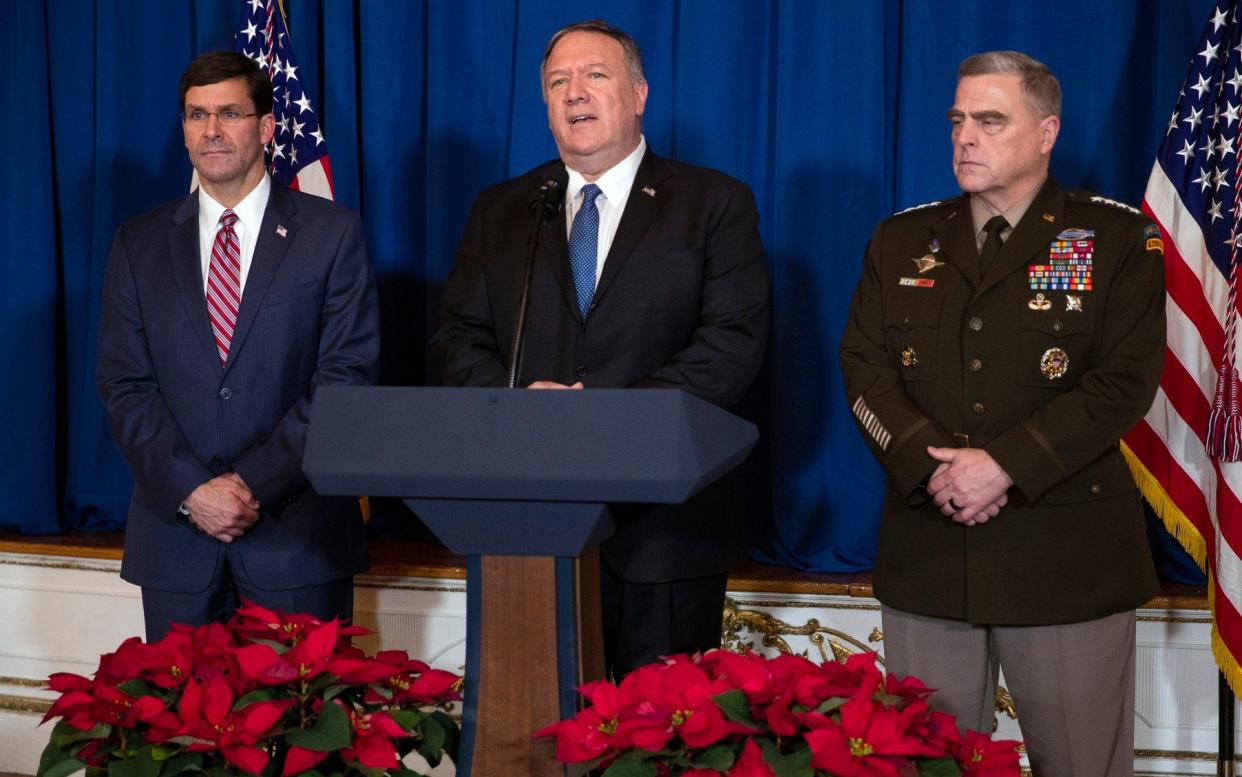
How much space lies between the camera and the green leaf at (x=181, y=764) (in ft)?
6.13

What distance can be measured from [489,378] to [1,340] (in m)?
2.50

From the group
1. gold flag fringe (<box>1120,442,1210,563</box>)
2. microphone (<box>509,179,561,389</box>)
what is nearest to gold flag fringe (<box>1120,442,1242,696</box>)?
gold flag fringe (<box>1120,442,1210,563</box>)

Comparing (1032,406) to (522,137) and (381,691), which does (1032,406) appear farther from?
(522,137)

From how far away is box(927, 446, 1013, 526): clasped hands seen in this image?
2.37 m

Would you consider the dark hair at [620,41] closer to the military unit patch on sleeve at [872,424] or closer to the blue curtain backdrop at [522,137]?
the military unit patch on sleeve at [872,424]

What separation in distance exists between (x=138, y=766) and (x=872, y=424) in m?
1.34

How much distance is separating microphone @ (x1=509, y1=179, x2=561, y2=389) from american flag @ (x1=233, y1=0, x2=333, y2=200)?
186 centimetres

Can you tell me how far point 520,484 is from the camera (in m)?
1.73

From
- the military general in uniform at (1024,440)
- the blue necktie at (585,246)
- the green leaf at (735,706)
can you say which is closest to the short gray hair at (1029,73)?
the military general in uniform at (1024,440)

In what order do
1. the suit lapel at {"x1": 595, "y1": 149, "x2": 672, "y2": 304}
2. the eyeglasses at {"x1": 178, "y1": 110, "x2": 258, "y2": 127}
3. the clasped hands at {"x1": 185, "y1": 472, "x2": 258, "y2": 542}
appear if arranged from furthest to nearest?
the eyeglasses at {"x1": 178, "y1": 110, "x2": 258, "y2": 127}
the clasped hands at {"x1": 185, "y1": 472, "x2": 258, "y2": 542}
the suit lapel at {"x1": 595, "y1": 149, "x2": 672, "y2": 304}

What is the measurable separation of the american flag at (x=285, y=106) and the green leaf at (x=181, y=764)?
7.28 feet

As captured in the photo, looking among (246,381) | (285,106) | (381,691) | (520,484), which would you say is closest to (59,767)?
(381,691)

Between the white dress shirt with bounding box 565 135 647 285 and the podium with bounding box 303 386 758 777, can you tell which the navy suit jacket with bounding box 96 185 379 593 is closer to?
the white dress shirt with bounding box 565 135 647 285

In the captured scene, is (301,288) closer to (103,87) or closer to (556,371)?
(556,371)
